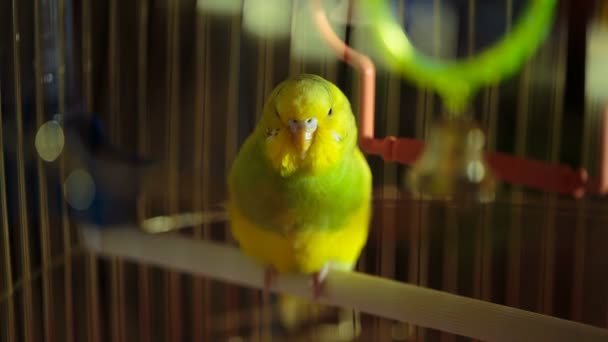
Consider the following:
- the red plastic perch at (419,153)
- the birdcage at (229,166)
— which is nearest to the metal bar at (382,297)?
the birdcage at (229,166)

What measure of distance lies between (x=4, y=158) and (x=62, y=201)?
0.11 m

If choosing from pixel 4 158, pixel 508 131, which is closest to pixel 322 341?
pixel 508 131

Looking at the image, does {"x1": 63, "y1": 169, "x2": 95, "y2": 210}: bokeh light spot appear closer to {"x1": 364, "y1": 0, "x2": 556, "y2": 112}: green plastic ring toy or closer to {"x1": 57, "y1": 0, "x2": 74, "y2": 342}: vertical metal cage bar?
{"x1": 57, "y1": 0, "x2": 74, "y2": 342}: vertical metal cage bar

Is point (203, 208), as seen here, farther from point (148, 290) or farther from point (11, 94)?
point (11, 94)

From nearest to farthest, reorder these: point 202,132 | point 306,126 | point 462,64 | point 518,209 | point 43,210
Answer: point 306,126
point 462,64
point 43,210
point 202,132
point 518,209

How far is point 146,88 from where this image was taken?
0.86 m

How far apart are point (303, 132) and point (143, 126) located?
0.41 m

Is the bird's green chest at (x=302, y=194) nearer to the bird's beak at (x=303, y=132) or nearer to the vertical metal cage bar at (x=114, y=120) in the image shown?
the bird's beak at (x=303, y=132)

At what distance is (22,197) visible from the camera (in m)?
0.73

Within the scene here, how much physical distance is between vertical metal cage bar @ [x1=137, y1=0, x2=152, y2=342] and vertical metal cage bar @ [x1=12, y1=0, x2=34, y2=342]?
0.17 metres

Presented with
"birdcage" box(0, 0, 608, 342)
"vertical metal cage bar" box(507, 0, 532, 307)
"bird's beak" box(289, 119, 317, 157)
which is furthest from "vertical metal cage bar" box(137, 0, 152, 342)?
"vertical metal cage bar" box(507, 0, 532, 307)

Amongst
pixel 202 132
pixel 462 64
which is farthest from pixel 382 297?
pixel 202 132

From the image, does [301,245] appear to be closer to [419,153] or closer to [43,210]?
[419,153]

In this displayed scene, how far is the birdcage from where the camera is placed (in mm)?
647
